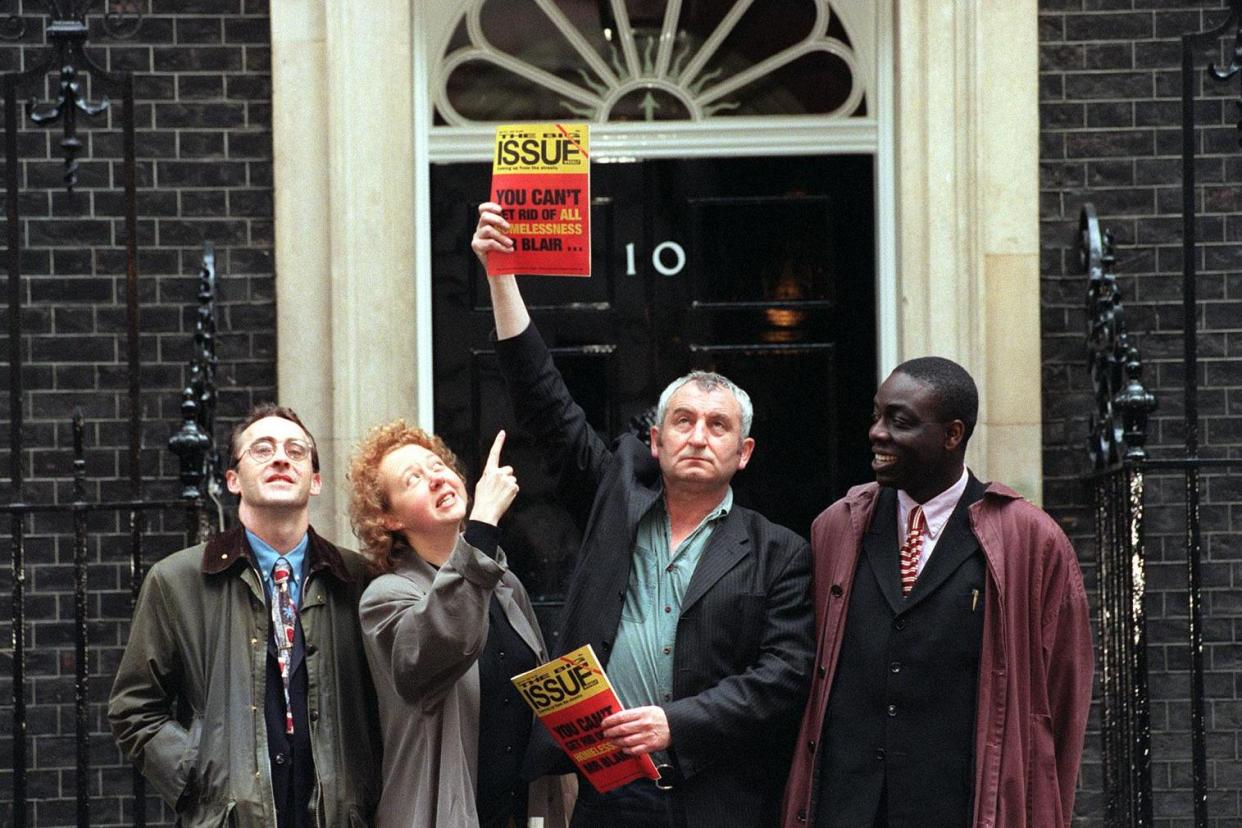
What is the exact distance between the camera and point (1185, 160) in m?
6.19

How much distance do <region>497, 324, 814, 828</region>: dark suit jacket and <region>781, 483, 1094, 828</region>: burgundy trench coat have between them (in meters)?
0.09

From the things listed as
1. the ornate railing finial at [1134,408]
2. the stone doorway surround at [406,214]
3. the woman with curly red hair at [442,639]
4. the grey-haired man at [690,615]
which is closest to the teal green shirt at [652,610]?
the grey-haired man at [690,615]

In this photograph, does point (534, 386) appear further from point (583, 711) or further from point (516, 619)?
point (583, 711)

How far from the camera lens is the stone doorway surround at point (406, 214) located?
723 cm

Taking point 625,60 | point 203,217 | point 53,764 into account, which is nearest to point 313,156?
point 203,217

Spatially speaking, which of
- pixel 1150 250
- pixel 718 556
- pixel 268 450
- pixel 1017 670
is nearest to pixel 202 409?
pixel 268 450

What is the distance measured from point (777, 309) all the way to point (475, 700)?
3425 millimetres

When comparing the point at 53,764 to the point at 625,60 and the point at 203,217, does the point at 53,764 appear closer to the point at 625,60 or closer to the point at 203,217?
the point at 203,217

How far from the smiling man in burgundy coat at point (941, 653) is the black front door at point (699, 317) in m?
3.01

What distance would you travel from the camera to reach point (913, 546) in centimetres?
462

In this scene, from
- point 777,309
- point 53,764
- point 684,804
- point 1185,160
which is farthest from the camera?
point 777,309

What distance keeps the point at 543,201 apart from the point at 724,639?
1261mm

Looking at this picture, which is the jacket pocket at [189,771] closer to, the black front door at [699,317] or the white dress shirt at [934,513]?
the white dress shirt at [934,513]

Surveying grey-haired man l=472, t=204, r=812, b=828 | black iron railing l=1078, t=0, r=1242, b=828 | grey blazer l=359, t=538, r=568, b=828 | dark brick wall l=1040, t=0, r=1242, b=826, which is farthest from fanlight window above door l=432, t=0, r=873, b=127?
grey blazer l=359, t=538, r=568, b=828
